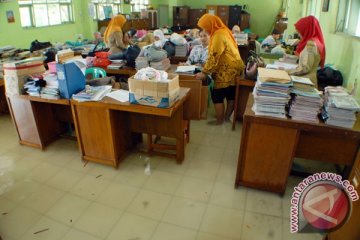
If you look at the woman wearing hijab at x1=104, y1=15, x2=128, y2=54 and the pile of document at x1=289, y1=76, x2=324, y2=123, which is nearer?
the pile of document at x1=289, y1=76, x2=324, y2=123

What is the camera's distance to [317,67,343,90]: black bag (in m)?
2.80

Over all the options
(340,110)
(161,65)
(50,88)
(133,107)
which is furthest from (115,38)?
(340,110)

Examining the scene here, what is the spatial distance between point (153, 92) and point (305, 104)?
122 cm

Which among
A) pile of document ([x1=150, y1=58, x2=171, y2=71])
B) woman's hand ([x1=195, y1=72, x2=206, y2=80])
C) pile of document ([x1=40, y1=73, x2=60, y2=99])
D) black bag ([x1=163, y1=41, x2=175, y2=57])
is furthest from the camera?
black bag ([x1=163, y1=41, x2=175, y2=57])

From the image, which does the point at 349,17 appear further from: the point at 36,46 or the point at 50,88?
the point at 36,46

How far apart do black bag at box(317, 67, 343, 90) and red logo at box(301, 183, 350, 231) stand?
2.45 m

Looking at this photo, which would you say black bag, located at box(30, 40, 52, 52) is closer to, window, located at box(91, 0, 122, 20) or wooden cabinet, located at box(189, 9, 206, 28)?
window, located at box(91, 0, 122, 20)

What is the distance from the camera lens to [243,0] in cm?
984

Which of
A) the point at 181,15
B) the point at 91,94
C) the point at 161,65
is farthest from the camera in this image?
the point at 181,15

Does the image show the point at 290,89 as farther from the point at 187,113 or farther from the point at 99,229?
the point at 99,229

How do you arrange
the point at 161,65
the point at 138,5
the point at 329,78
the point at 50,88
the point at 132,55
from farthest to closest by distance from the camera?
the point at 138,5 < the point at 132,55 < the point at 161,65 < the point at 329,78 < the point at 50,88

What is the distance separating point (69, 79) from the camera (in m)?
2.43

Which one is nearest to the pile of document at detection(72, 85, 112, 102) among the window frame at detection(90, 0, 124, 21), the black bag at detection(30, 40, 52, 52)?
the black bag at detection(30, 40, 52, 52)

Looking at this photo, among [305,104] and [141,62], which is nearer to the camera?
[305,104]
